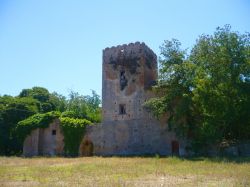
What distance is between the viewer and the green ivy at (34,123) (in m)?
32.3

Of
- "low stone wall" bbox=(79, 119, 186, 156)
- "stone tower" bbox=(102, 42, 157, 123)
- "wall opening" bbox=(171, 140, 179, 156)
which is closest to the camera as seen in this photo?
"wall opening" bbox=(171, 140, 179, 156)

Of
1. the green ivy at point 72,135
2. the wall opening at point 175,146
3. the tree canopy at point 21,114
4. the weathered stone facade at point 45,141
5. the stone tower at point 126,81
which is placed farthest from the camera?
the tree canopy at point 21,114

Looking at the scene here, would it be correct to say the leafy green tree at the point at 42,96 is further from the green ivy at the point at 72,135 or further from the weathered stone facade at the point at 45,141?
the green ivy at the point at 72,135

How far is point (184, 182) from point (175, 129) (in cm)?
1451

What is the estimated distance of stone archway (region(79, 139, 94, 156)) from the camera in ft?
101

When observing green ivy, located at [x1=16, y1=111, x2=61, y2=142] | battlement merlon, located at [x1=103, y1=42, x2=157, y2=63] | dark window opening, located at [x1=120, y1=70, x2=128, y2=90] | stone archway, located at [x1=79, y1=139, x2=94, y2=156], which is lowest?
stone archway, located at [x1=79, y1=139, x2=94, y2=156]

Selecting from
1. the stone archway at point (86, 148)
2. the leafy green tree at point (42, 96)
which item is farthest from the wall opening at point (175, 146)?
the leafy green tree at point (42, 96)

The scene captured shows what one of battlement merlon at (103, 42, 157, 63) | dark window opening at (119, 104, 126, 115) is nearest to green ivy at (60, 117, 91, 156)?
dark window opening at (119, 104, 126, 115)

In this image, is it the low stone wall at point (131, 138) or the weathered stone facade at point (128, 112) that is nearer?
the low stone wall at point (131, 138)

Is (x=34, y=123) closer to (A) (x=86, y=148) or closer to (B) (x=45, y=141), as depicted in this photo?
(B) (x=45, y=141)

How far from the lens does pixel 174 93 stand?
84.3 ft

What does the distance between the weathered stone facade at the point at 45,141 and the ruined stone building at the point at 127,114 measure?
184mm

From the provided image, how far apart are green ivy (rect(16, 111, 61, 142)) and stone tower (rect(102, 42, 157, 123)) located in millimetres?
5991

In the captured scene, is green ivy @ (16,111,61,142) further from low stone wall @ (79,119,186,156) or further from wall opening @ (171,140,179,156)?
wall opening @ (171,140,179,156)
